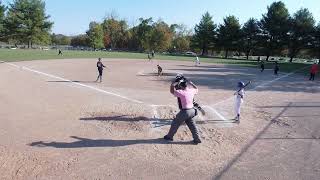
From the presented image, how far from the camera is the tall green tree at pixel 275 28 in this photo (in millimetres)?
77375

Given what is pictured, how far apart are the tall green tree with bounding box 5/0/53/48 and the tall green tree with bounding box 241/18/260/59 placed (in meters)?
45.2

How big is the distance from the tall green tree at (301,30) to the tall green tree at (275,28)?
116 centimetres

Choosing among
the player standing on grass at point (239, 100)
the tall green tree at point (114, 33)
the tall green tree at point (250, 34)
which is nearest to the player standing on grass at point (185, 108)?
the player standing on grass at point (239, 100)

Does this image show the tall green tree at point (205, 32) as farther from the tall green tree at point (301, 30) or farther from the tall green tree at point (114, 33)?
the tall green tree at point (114, 33)

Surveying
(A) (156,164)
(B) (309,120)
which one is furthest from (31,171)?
(B) (309,120)

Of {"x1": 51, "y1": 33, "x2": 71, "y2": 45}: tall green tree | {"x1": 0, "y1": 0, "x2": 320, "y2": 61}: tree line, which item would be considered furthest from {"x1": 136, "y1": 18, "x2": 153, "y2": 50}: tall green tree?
{"x1": 51, "y1": 33, "x2": 71, "y2": 45}: tall green tree

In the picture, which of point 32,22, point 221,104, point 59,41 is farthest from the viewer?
point 59,41

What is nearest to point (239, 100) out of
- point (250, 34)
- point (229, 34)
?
point (250, 34)

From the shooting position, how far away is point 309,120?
1410 centimetres

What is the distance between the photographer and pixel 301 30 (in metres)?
75.1

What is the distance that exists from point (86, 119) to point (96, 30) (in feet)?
318

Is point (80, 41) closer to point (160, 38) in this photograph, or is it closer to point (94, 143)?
point (160, 38)

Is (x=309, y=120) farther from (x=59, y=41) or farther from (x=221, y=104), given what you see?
(x=59, y=41)

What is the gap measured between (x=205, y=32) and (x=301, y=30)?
80.0 feet
